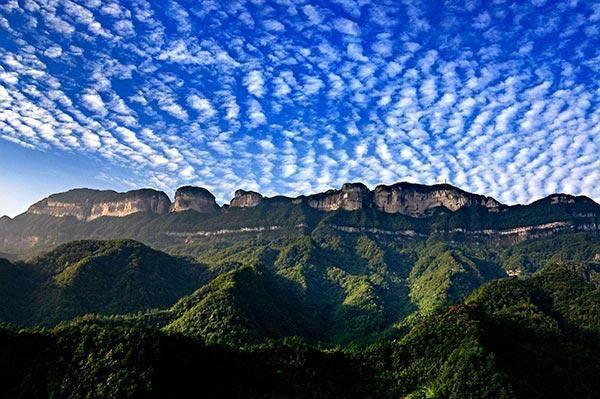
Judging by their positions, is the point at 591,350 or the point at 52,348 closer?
the point at 52,348

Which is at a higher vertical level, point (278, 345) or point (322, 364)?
point (278, 345)

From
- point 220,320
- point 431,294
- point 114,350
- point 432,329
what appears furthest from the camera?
point 431,294

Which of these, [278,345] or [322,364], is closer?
[322,364]

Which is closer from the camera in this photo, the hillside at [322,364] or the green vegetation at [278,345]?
the hillside at [322,364]

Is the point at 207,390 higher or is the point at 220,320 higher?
the point at 220,320

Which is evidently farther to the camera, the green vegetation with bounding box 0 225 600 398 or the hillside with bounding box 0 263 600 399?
the green vegetation with bounding box 0 225 600 398

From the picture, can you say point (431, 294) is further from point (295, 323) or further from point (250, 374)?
point (250, 374)

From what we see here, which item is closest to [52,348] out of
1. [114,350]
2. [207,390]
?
[114,350]

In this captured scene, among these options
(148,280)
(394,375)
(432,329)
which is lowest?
(394,375)

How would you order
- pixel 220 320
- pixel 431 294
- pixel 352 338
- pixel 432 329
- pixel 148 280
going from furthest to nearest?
pixel 431 294 → pixel 148 280 → pixel 352 338 → pixel 220 320 → pixel 432 329
